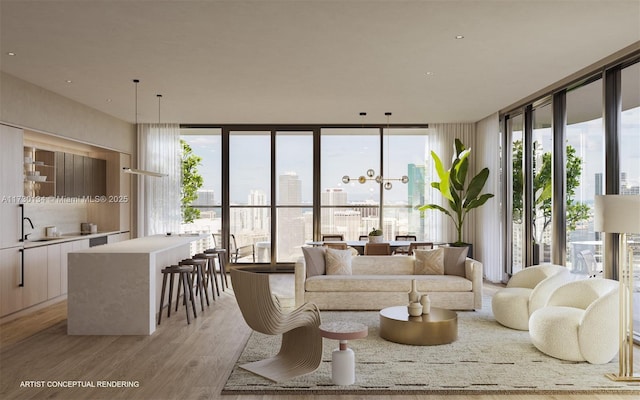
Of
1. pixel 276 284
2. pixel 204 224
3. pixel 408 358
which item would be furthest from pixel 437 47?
pixel 204 224

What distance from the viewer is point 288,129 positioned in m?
9.76

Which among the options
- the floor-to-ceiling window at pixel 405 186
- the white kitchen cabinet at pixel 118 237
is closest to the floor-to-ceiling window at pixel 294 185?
the floor-to-ceiling window at pixel 405 186

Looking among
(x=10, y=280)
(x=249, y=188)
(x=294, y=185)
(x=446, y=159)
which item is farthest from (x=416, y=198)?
(x=10, y=280)

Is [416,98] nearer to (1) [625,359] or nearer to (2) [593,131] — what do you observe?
(2) [593,131]

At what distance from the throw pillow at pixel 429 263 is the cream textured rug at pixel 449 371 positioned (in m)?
1.56

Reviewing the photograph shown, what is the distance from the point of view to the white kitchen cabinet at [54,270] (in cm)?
661

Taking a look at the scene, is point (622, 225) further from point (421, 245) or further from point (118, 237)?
point (118, 237)

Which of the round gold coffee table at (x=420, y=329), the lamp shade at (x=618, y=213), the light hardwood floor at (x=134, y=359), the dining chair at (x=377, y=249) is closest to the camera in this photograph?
the light hardwood floor at (x=134, y=359)

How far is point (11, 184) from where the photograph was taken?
19.1ft

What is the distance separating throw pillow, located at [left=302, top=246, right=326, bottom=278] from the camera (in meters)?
6.51

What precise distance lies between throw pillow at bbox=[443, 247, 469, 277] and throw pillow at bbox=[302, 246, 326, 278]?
1658 millimetres

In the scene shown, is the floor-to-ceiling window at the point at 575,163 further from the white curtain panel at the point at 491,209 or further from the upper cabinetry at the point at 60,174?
the upper cabinetry at the point at 60,174

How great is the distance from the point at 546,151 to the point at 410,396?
4742mm

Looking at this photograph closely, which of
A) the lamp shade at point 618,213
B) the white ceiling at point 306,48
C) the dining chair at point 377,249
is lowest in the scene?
the dining chair at point 377,249
